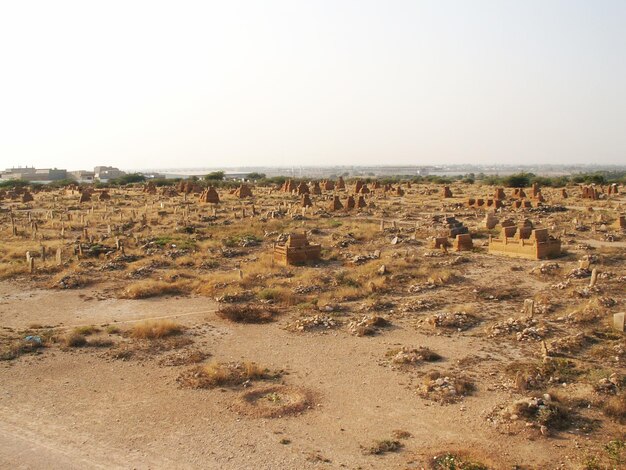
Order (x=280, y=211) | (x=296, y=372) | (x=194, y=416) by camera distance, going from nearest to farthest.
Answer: (x=194, y=416), (x=296, y=372), (x=280, y=211)

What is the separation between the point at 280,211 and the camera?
115 ft

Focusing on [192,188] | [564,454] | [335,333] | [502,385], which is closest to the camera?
[564,454]

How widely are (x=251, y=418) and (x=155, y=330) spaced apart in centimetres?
467

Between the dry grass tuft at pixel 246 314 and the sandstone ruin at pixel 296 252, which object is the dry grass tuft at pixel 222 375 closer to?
the dry grass tuft at pixel 246 314

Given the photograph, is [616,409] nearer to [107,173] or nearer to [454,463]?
[454,463]

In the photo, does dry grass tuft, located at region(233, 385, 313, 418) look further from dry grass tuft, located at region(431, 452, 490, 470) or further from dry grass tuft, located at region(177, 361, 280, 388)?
dry grass tuft, located at region(431, 452, 490, 470)

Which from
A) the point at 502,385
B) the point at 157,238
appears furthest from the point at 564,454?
the point at 157,238

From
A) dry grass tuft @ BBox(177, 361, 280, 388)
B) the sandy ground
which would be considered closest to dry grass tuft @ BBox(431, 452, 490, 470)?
the sandy ground

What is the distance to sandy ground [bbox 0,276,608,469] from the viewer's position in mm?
7066

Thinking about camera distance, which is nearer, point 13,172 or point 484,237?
point 484,237

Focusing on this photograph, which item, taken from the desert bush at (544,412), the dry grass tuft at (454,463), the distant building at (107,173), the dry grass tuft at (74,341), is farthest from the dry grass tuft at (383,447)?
the distant building at (107,173)

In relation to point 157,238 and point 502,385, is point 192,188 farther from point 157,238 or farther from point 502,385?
point 502,385

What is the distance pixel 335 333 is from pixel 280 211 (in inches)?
912

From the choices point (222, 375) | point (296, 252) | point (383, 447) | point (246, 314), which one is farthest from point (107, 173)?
point (383, 447)
